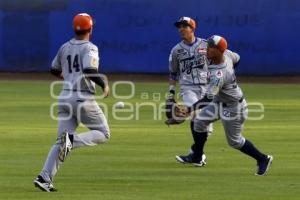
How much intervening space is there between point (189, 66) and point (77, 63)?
417 centimetres

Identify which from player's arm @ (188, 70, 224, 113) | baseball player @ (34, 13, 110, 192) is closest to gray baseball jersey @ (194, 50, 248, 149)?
player's arm @ (188, 70, 224, 113)

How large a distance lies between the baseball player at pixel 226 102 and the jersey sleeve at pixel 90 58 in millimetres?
1689

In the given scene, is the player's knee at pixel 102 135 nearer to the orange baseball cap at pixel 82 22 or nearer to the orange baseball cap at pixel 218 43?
the orange baseball cap at pixel 82 22

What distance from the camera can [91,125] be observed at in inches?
508

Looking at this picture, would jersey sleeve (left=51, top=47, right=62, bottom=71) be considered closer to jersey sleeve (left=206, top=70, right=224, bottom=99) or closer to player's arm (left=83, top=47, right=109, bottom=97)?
player's arm (left=83, top=47, right=109, bottom=97)

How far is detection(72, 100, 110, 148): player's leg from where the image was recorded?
12695mm

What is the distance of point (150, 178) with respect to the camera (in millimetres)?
13680

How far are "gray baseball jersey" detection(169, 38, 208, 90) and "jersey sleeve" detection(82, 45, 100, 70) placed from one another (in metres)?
4.04

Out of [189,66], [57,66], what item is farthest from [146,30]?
[57,66]

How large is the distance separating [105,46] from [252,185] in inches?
1205

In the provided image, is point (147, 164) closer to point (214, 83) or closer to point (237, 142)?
point (237, 142)

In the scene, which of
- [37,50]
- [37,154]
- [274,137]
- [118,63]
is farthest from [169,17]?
[37,154]

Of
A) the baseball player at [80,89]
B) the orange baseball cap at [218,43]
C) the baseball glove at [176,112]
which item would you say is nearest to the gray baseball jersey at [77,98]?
the baseball player at [80,89]

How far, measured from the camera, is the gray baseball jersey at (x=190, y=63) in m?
16.5
